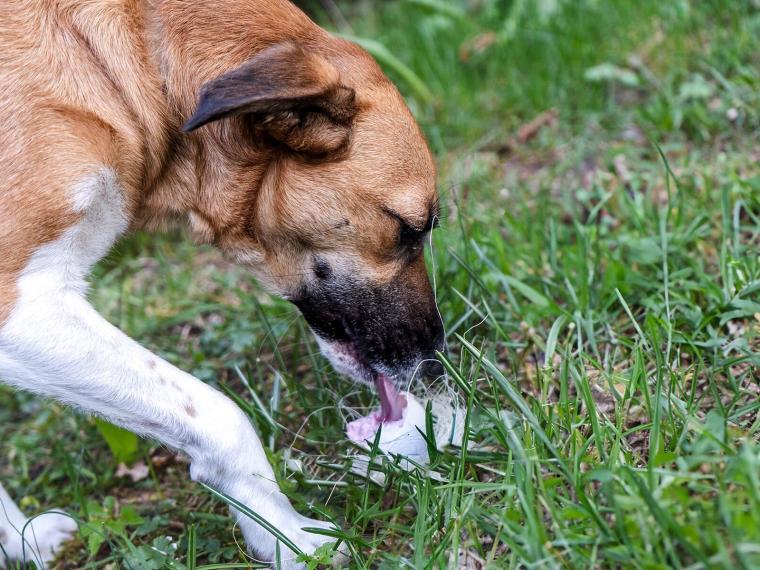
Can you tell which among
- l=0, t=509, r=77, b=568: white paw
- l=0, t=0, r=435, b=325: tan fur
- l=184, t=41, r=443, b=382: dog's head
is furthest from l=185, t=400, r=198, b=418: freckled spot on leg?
l=0, t=509, r=77, b=568: white paw

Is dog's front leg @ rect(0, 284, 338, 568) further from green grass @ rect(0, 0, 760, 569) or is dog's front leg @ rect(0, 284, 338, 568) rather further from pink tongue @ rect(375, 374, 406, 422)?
pink tongue @ rect(375, 374, 406, 422)

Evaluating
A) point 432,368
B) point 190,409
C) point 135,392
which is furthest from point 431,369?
point 135,392

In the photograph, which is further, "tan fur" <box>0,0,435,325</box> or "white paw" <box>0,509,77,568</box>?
"white paw" <box>0,509,77,568</box>

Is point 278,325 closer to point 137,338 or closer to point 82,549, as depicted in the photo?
point 137,338

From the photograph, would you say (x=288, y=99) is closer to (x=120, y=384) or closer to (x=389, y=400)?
(x=120, y=384)

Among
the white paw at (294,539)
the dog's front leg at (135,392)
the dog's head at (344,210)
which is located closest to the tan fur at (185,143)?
the dog's head at (344,210)

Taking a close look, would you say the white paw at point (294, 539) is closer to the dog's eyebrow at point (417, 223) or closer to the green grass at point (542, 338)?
the green grass at point (542, 338)

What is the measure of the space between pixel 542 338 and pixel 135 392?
1620 millimetres

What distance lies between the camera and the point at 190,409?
8.41 feet

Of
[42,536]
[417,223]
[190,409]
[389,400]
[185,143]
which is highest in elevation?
[185,143]

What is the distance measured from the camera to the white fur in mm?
2527

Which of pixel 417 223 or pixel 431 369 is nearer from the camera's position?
pixel 417 223

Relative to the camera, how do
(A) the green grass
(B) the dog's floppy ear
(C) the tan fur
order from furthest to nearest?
(C) the tan fur
(B) the dog's floppy ear
(A) the green grass

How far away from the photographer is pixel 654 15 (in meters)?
5.59
